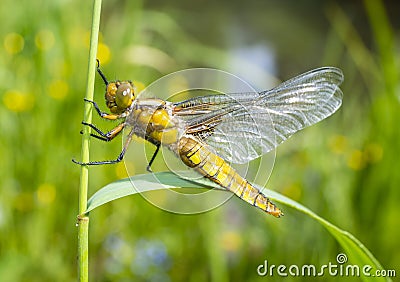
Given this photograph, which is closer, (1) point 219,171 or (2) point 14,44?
(1) point 219,171

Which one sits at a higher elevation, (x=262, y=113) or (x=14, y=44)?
(x=14, y=44)

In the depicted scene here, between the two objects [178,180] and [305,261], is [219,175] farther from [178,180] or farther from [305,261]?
[305,261]

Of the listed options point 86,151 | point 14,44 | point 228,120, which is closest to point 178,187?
point 86,151

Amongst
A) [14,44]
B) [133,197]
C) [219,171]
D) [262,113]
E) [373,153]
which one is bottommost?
[219,171]

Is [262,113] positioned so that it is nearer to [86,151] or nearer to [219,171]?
[219,171]
